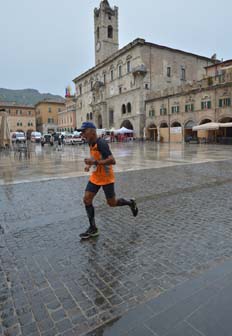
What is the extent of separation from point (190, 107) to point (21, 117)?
63.7 m

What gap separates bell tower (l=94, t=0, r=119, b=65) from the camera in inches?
2199

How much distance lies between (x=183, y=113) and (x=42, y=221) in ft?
117

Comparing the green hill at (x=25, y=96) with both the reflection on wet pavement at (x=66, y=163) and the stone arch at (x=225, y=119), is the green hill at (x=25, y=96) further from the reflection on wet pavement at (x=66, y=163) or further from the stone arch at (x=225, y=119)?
the reflection on wet pavement at (x=66, y=163)

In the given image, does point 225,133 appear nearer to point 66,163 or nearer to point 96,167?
point 66,163

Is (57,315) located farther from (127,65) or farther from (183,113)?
(127,65)

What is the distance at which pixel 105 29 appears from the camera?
56.6 metres

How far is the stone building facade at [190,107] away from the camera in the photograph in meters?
31.2

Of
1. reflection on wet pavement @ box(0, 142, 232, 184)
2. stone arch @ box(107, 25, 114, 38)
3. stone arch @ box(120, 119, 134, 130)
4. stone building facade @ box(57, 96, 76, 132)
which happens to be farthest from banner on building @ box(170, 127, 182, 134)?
stone building facade @ box(57, 96, 76, 132)

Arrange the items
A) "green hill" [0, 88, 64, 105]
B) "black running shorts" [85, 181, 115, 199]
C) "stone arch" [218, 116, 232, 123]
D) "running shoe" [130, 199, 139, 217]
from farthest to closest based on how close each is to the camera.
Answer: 1. "green hill" [0, 88, 64, 105]
2. "stone arch" [218, 116, 232, 123]
3. "running shoe" [130, 199, 139, 217]
4. "black running shorts" [85, 181, 115, 199]

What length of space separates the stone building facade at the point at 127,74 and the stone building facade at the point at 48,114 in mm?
24585

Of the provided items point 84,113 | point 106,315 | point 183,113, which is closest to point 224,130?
point 183,113

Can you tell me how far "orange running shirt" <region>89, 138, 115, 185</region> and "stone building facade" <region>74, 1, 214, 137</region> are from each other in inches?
1637

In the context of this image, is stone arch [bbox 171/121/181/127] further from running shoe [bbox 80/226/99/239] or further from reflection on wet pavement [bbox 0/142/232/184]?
running shoe [bbox 80/226/99/239]

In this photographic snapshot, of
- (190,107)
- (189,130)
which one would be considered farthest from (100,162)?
(189,130)
